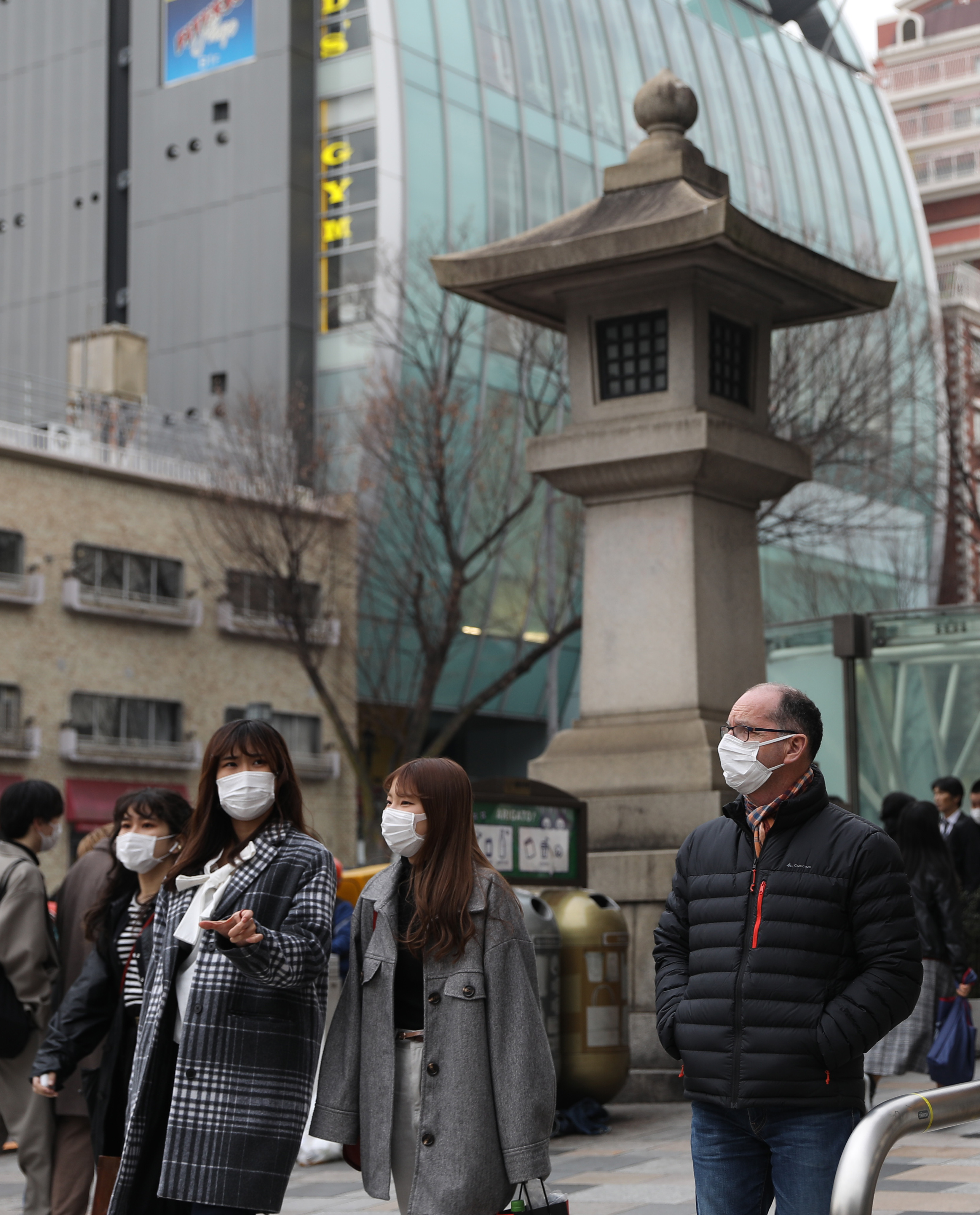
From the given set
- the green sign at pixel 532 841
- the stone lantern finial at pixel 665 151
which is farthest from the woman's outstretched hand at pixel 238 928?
the stone lantern finial at pixel 665 151

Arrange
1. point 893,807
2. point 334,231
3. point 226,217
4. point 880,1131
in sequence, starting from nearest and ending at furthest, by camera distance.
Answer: point 880,1131
point 893,807
point 334,231
point 226,217

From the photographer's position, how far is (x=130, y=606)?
123 ft

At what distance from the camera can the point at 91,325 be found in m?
45.1

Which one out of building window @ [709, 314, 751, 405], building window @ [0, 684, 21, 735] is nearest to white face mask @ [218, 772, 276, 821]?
building window @ [709, 314, 751, 405]

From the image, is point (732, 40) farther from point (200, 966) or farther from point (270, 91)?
point (200, 966)

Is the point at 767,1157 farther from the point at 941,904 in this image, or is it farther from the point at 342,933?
the point at 941,904

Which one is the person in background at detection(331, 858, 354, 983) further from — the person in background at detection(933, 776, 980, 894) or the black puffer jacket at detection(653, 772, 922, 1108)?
the black puffer jacket at detection(653, 772, 922, 1108)

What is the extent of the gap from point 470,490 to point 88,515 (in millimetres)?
8726

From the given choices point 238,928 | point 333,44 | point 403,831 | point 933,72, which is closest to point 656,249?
point 403,831

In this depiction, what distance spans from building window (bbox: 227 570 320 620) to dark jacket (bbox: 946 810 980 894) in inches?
751

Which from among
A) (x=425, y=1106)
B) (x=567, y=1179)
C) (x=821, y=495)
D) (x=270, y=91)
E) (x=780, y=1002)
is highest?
(x=270, y=91)

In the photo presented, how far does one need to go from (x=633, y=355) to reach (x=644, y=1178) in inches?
238

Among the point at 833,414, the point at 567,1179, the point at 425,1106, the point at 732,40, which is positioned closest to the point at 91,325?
the point at 732,40

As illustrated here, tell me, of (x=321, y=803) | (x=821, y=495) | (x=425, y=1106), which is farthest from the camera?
(x=321, y=803)
